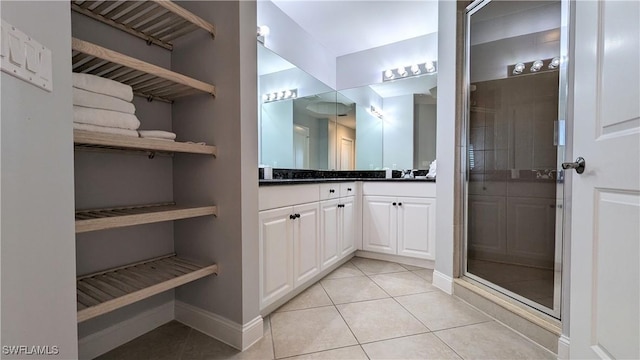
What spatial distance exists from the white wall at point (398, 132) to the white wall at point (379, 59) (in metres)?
0.41

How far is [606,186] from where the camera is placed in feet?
3.00

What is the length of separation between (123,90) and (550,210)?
234cm

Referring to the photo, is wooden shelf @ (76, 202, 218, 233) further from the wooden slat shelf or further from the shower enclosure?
the shower enclosure

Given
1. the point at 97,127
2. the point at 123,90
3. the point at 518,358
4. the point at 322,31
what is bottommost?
the point at 518,358

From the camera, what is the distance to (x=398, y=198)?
2592mm

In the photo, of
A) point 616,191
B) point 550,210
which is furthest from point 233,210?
point 550,210

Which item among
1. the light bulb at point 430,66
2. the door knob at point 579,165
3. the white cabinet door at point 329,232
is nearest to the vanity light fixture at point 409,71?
the light bulb at point 430,66

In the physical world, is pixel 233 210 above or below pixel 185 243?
above

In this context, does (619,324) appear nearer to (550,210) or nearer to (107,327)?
(550,210)

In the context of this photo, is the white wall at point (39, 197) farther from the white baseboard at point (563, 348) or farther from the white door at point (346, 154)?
the white door at point (346, 154)

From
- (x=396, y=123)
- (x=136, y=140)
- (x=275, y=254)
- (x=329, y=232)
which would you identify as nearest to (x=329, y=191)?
(x=329, y=232)

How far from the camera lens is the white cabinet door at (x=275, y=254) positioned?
5.06 ft

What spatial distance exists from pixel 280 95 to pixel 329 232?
4.75 ft

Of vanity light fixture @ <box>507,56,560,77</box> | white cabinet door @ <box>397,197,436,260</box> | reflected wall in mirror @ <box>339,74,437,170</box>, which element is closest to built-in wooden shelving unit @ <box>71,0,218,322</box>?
white cabinet door @ <box>397,197,436,260</box>
